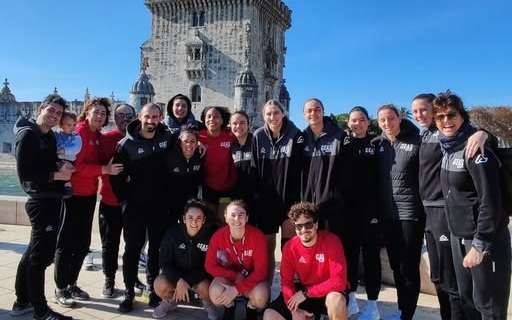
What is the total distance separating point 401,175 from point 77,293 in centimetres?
405

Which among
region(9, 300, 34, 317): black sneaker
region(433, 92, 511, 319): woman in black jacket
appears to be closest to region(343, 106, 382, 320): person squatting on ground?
region(433, 92, 511, 319): woman in black jacket

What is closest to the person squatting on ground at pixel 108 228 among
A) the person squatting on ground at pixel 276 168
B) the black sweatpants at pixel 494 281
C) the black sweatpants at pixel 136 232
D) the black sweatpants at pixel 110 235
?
the black sweatpants at pixel 110 235

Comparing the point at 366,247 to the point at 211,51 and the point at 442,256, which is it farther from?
the point at 211,51

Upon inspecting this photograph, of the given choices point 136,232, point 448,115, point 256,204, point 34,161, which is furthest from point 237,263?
point 448,115

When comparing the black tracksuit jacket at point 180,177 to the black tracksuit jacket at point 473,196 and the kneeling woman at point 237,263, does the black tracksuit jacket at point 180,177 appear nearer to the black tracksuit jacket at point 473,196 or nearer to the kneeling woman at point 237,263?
the kneeling woman at point 237,263

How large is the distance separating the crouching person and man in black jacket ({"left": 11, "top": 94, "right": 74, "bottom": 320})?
1075 mm

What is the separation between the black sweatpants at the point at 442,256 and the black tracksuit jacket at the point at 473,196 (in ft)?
0.79

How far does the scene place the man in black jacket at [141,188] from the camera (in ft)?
16.6

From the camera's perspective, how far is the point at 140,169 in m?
5.11

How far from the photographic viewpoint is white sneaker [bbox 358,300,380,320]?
191 inches

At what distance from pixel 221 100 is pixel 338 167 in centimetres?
3101

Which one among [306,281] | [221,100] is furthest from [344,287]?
[221,100]

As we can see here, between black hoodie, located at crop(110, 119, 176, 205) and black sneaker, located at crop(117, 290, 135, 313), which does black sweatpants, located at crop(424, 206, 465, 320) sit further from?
black sneaker, located at crop(117, 290, 135, 313)

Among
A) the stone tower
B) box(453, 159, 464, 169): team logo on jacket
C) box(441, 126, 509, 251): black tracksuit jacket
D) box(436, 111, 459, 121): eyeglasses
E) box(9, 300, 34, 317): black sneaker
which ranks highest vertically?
the stone tower
